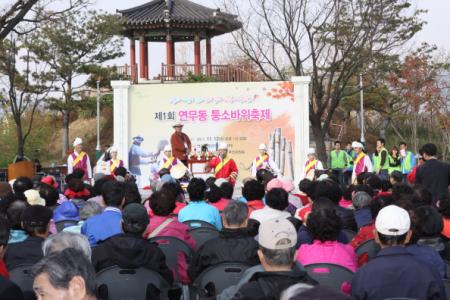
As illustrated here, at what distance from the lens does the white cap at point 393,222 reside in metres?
4.35

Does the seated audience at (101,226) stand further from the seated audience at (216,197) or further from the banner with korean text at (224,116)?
the banner with korean text at (224,116)

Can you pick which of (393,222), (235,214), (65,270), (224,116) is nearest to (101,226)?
(235,214)

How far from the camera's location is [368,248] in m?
5.52

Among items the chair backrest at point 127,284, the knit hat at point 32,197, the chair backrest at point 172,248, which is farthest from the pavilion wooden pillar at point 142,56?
the chair backrest at point 127,284

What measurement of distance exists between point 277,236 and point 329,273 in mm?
1007

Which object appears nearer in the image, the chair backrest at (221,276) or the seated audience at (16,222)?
the chair backrest at (221,276)

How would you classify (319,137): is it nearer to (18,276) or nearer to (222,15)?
(222,15)

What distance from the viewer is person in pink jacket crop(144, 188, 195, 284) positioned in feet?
18.6

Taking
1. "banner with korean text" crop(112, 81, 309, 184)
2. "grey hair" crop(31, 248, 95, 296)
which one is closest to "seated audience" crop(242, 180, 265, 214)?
"grey hair" crop(31, 248, 95, 296)

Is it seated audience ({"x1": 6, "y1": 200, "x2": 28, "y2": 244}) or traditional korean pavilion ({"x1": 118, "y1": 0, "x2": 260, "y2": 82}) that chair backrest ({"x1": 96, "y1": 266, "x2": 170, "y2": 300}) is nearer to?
seated audience ({"x1": 6, "y1": 200, "x2": 28, "y2": 244})

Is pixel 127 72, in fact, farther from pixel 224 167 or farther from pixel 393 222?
pixel 393 222

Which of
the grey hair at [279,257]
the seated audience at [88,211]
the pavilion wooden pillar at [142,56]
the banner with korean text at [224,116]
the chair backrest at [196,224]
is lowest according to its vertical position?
the chair backrest at [196,224]

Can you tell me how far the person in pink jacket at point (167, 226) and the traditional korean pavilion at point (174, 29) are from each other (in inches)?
825

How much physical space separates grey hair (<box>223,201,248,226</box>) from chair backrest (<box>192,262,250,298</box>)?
0.71 metres
